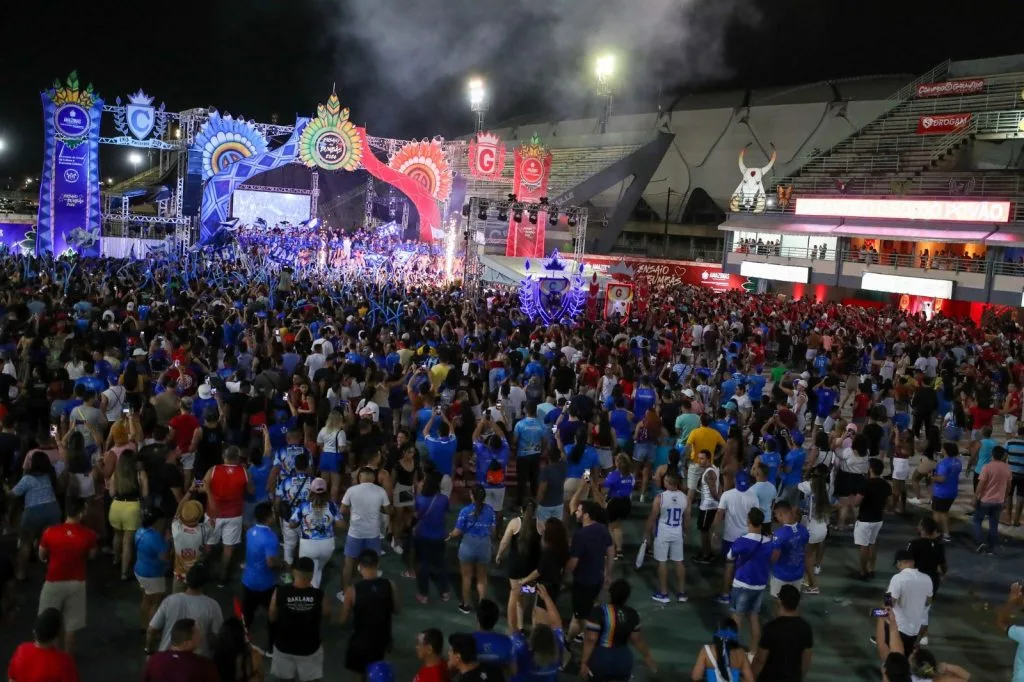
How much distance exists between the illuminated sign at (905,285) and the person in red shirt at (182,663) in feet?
93.2


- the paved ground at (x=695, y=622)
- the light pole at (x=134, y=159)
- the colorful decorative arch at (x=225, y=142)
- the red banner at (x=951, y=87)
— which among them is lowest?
the paved ground at (x=695, y=622)

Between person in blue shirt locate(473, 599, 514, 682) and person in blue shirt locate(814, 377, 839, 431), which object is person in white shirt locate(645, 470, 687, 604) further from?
person in blue shirt locate(814, 377, 839, 431)

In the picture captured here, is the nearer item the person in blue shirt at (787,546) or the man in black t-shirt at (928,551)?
the man in black t-shirt at (928,551)

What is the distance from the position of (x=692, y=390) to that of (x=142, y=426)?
6162mm

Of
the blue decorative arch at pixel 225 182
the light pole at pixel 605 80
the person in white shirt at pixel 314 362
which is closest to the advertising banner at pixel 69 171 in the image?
the blue decorative arch at pixel 225 182

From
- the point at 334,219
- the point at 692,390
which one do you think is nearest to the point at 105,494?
the point at 692,390

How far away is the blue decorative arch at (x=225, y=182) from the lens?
93.5ft

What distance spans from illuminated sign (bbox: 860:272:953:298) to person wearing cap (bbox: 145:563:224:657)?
28024 millimetres

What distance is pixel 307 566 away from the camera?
14.7 ft

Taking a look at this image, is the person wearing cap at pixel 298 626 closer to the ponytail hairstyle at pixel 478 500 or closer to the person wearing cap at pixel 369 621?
the person wearing cap at pixel 369 621

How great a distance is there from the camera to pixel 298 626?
14.5ft

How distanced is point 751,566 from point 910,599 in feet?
3.32

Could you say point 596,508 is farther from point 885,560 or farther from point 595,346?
point 595,346

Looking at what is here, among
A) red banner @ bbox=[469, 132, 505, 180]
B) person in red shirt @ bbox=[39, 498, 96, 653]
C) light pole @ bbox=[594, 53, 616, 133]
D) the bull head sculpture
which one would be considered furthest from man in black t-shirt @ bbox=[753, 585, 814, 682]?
light pole @ bbox=[594, 53, 616, 133]
